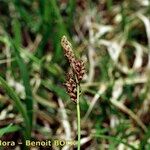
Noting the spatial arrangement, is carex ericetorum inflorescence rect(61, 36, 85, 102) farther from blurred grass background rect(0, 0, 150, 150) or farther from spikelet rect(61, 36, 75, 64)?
blurred grass background rect(0, 0, 150, 150)

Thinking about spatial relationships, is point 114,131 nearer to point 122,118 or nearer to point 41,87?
point 122,118

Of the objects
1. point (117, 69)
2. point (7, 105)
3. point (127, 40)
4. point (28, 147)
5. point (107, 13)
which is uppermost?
point (107, 13)

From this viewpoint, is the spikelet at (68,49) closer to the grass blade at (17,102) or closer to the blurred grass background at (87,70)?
the grass blade at (17,102)

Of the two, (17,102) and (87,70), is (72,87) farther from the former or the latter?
(87,70)

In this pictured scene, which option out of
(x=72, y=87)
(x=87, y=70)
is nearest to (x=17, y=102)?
(x=72, y=87)

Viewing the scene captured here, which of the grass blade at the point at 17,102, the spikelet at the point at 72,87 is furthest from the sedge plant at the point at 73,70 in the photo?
the grass blade at the point at 17,102

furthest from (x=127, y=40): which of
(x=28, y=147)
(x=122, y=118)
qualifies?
(x=28, y=147)

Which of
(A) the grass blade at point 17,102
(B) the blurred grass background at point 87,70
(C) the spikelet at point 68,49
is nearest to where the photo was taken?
(C) the spikelet at point 68,49

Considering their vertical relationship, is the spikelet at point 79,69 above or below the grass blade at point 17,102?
above

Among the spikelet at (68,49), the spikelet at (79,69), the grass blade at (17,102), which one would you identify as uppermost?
the spikelet at (68,49)
